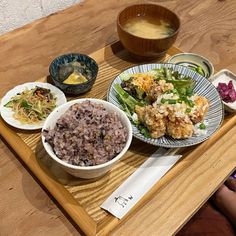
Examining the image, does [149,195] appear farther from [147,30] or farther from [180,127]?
[147,30]

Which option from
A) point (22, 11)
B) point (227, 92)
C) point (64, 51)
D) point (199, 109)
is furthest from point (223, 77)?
point (22, 11)

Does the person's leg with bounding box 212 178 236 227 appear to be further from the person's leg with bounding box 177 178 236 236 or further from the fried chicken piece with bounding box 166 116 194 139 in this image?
the fried chicken piece with bounding box 166 116 194 139

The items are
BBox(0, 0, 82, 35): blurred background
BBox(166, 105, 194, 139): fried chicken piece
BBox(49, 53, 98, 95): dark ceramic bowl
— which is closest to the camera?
BBox(166, 105, 194, 139): fried chicken piece

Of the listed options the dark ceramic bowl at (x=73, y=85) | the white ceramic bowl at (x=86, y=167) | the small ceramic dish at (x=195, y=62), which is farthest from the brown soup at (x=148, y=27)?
the white ceramic bowl at (x=86, y=167)

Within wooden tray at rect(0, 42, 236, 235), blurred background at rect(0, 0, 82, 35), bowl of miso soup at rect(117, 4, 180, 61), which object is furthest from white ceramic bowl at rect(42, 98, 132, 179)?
blurred background at rect(0, 0, 82, 35)

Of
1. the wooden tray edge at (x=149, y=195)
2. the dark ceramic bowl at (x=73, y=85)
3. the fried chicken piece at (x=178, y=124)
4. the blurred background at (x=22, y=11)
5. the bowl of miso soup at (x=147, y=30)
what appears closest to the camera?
the wooden tray edge at (x=149, y=195)

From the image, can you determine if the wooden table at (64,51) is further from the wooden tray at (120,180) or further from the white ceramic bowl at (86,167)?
→ the white ceramic bowl at (86,167)

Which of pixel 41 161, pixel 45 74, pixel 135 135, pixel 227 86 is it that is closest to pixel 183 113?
pixel 135 135

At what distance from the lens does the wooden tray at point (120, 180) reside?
0.95 m

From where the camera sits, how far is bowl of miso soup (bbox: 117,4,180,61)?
1.36 metres

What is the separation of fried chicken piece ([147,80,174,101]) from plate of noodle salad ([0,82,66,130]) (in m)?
0.29

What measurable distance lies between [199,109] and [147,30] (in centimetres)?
50

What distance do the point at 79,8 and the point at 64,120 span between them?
942 mm

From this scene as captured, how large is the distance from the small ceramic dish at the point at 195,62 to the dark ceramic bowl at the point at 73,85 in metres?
0.32
